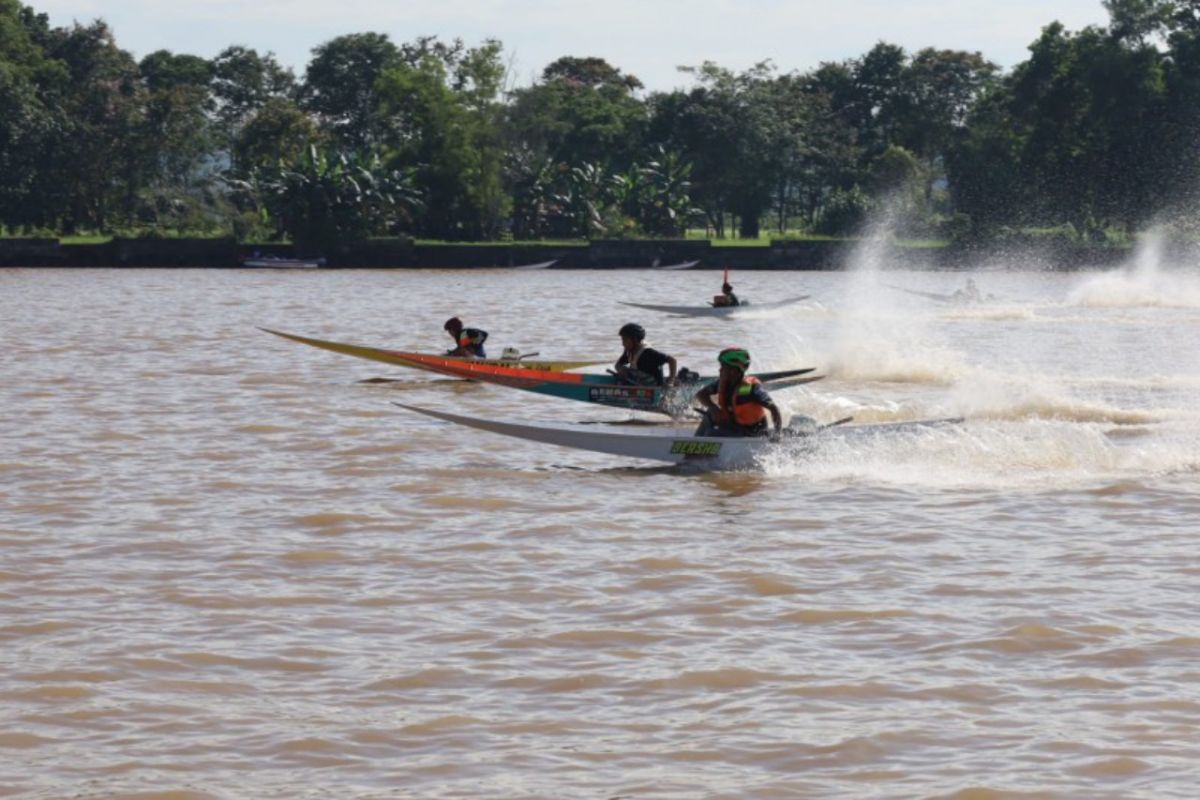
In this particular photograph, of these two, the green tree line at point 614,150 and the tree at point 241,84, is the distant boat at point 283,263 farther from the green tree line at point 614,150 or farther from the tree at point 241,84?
the tree at point 241,84

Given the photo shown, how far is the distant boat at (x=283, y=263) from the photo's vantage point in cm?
7806

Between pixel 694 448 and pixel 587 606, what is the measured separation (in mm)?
4888

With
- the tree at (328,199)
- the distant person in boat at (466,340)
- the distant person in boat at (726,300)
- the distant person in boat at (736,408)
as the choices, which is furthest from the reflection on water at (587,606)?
the tree at (328,199)

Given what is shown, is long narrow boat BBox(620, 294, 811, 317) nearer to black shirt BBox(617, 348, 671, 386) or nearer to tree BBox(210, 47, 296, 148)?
black shirt BBox(617, 348, 671, 386)

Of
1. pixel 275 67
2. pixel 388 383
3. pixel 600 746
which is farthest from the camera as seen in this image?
pixel 275 67

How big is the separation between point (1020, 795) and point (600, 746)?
6.10 feet

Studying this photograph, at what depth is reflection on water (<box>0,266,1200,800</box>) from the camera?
25.9ft

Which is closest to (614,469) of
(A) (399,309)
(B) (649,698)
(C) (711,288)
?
(B) (649,698)

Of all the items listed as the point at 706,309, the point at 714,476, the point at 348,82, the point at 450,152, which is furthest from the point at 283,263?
the point at 714,476

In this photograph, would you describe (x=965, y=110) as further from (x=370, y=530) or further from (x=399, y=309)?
(x=370, y=530)

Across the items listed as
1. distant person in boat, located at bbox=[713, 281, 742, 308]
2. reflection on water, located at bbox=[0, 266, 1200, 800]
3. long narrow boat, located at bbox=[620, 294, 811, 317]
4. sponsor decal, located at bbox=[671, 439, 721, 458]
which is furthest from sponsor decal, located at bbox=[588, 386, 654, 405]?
distant person in boat, located at bbox=[713, 281, 742, 308]

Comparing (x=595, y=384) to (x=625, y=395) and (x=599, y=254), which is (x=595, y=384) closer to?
(x=625, y=395)

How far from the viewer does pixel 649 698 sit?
28.9 ft

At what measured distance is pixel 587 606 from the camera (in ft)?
35.5
